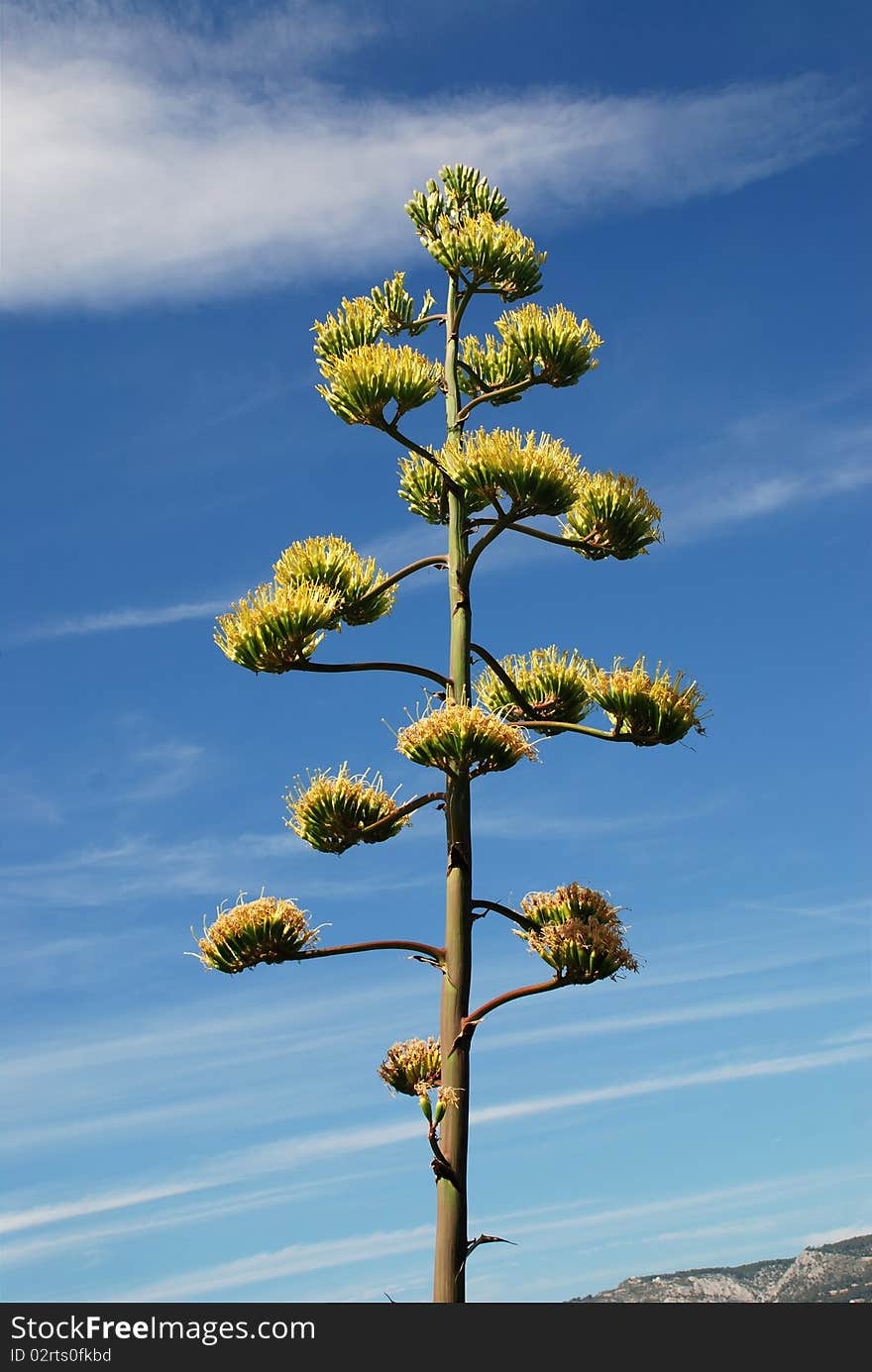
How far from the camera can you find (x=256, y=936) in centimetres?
869

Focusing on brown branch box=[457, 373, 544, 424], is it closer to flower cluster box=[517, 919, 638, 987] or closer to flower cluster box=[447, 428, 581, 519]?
flower cluster box=[447, 428, 581, 519]

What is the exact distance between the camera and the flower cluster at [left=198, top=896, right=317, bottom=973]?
8672mm

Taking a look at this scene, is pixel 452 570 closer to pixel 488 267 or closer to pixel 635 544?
pixel 635 544

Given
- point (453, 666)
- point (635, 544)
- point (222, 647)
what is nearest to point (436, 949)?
point (453, 666)

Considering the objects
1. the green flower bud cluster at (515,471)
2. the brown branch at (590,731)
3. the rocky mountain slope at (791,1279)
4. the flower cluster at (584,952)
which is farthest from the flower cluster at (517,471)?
the rocky mountain slope at (791,1279)

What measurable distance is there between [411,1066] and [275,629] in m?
3.49

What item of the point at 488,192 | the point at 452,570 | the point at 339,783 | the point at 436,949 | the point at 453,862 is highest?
the point at 488,192

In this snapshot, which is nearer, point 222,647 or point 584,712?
point 222,647

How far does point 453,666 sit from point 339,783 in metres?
1.29

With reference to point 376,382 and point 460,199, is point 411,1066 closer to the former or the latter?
point 376,382

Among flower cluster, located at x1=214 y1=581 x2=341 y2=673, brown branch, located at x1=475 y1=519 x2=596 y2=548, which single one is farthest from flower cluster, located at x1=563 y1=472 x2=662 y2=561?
flower cluster, located at x1=214 y1=581 x2=341 y2=673

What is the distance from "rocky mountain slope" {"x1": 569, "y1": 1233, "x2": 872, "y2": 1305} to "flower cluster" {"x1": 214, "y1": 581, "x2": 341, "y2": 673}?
364 feet

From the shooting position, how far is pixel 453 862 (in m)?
8.71

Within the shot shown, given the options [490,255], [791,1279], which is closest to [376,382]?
[490,255]
